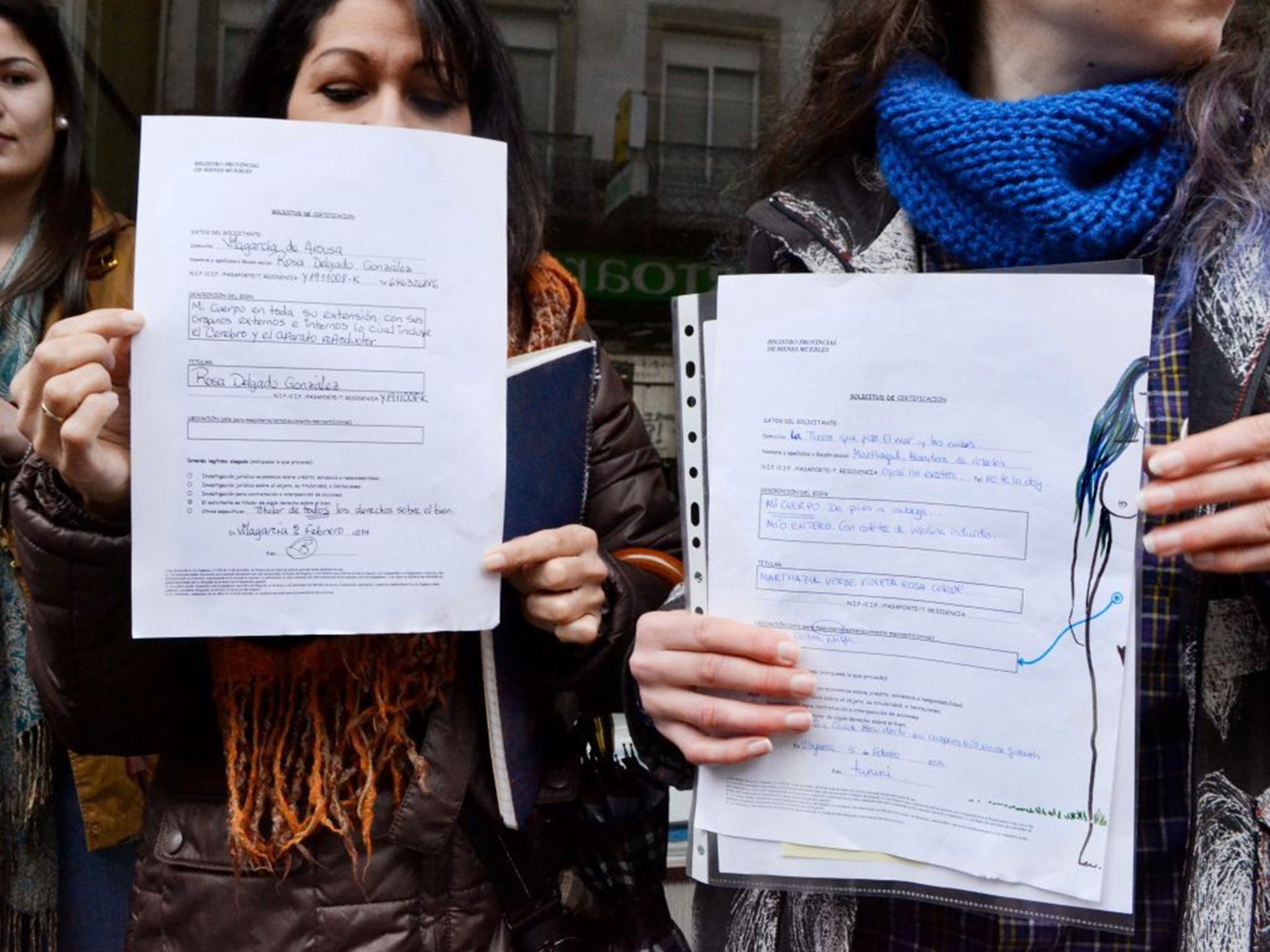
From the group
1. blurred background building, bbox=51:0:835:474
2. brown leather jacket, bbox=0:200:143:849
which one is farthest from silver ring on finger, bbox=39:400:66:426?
blurred background building, bbox=51:0:835:474

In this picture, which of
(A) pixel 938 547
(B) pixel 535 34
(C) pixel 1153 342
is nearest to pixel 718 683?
(A) pixel 938 547

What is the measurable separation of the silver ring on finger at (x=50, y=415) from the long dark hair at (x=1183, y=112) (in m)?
0.84

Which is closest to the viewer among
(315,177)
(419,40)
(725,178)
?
(315,177)

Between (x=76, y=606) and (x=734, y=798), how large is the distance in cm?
75

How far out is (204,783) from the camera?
4.34 feet

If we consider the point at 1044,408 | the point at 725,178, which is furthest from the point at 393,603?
the point at 725,178

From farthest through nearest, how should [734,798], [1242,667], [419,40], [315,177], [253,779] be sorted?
[419,40] < [253,779] < [315,177] < [734,798] < [1242,667]

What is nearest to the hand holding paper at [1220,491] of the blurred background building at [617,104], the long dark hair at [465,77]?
the long dark hair at [465,77]

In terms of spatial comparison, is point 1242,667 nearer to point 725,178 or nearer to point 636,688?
point 636,688

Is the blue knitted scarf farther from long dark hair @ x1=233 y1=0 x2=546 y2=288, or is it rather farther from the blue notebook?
long dark hair @ x1=233 y1=0 x2=546 y2=288

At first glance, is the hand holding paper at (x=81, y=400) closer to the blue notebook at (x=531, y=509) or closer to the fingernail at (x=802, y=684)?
the blue notebook at (x=531, y=509)

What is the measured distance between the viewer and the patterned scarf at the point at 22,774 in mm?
1761

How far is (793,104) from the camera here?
1.37m

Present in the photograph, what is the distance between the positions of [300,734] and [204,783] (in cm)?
13
